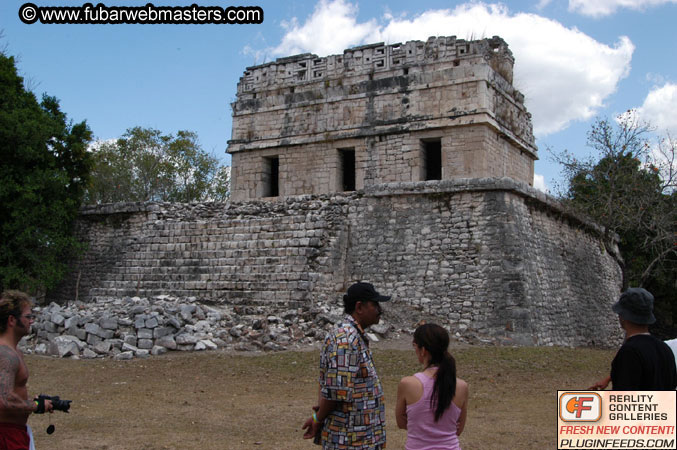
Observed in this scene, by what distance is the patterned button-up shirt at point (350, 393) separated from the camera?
133 inches

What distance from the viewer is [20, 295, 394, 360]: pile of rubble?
433 inches

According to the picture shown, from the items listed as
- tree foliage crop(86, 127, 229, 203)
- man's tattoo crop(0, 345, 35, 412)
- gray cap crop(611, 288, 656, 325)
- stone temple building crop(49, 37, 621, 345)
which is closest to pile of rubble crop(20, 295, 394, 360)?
stone temple building crop(49, 37, 621, 345)

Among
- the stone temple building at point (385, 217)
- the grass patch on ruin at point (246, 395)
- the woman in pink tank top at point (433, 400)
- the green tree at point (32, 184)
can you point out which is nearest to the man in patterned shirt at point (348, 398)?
the woman in pink tank top at point (433, 400)

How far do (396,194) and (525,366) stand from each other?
17.3 feet

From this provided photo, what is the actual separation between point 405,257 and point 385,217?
43.2 inches

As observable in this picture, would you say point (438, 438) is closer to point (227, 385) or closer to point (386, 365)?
point (227, 385)

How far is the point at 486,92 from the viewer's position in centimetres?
1543

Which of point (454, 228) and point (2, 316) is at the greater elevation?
point (454, 228)

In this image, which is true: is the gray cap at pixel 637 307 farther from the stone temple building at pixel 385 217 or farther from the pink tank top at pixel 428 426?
the stone temple building at pixel 385 217

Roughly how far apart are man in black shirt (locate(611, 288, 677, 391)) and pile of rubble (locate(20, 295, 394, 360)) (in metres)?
8.03

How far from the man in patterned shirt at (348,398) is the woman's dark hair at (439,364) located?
32cm

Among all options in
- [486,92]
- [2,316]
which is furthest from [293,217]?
[2,316]

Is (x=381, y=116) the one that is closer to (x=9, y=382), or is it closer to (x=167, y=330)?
(x=167, y=330)

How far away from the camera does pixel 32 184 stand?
15.9 meters
